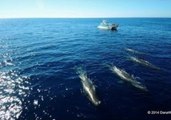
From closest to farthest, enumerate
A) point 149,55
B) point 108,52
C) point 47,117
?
1. point 47,117
2. point 149,55
3. point 108,52

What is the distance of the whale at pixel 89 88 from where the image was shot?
20.4 metres

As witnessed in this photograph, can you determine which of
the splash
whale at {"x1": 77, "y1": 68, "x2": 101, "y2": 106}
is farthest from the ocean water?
whale at {"x1": 77, "y1": 68, "x2": 101, "y2": 106}

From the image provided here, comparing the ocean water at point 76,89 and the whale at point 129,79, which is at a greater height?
the whale at point 129,79

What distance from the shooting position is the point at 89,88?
2262 cm

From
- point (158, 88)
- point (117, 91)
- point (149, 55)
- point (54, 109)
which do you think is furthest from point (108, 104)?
point (149, 55)

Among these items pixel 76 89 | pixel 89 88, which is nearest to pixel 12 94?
pixel 76 89

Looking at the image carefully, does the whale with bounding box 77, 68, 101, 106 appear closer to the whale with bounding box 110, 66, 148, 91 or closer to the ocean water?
the ocean water

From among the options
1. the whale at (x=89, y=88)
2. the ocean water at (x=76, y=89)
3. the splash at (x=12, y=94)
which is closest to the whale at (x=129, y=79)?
the ocean water at (x=76, y=89)

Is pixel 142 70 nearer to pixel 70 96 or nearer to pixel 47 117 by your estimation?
pixel 70 96

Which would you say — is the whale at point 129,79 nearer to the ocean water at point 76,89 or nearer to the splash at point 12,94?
the ocean water at point 76,89

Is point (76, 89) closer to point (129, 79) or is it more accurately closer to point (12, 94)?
point (129, 79)

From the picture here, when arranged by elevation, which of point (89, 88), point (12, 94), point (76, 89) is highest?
point (89, 88)

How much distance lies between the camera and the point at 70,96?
21.9 metres

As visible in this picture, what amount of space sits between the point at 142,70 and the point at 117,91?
29.0 ft
